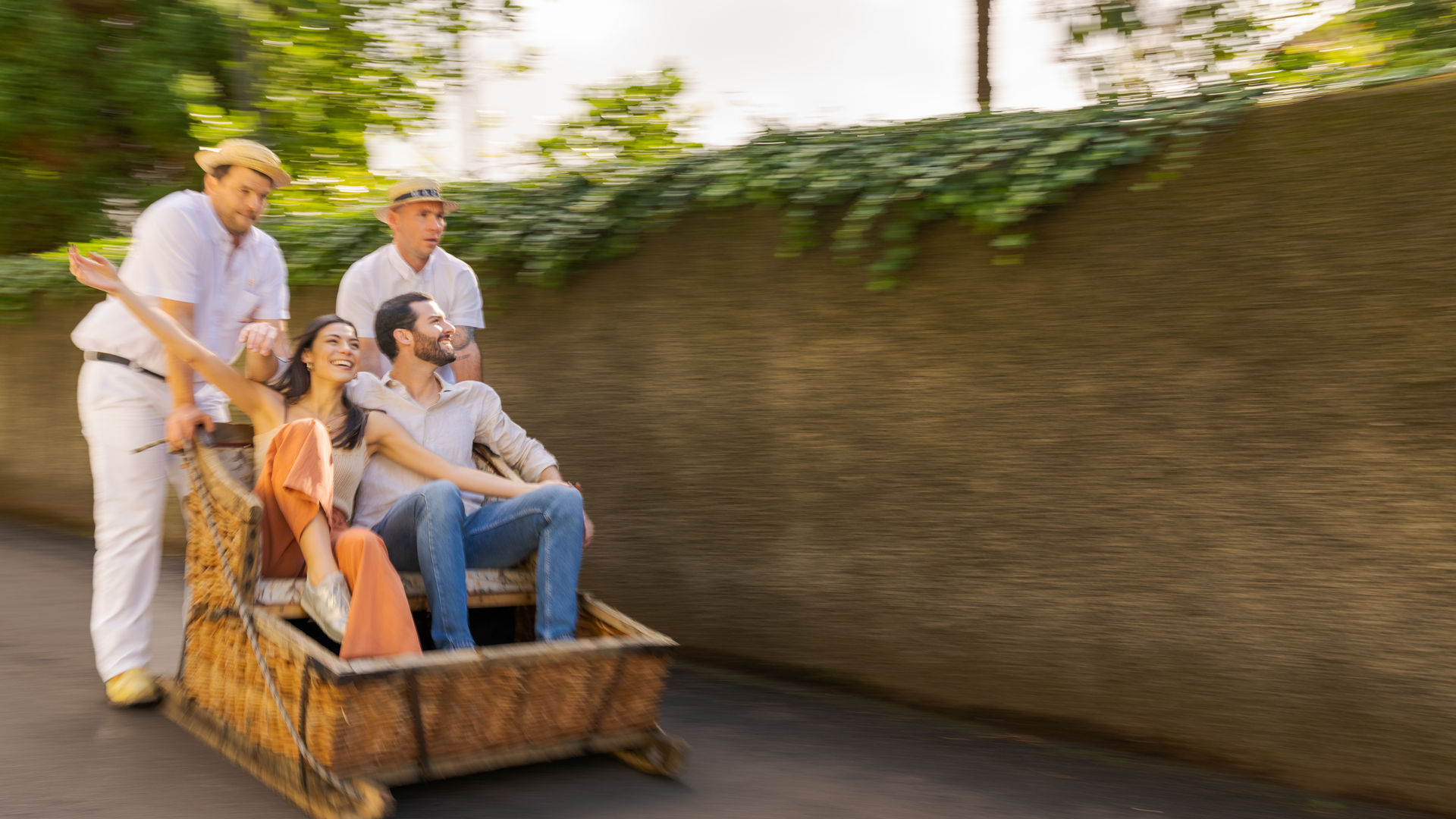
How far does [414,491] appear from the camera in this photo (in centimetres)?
368

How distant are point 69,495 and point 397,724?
6.74 meters

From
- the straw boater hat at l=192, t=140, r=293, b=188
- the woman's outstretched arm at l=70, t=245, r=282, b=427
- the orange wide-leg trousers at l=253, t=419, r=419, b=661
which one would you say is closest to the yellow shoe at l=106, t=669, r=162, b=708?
the orange wide-leg trousers at l=253, t=419, r=419, b=661

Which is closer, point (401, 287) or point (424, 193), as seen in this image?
point (424, 193)

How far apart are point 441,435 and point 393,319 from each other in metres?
0.44

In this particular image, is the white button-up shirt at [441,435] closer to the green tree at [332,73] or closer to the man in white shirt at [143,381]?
the man in white shirt at [143,381]

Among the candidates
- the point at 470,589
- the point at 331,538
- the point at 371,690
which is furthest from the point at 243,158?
the point at 371,690

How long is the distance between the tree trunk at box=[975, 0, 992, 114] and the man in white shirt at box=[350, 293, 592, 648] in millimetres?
3775

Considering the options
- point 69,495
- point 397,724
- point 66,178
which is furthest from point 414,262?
point 66,178

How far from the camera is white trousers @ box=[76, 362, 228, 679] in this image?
4.00 meters

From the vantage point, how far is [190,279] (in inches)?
156

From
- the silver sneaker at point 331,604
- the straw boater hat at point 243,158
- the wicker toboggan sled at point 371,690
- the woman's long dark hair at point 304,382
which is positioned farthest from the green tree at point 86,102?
the silver sneaker at point 331,604

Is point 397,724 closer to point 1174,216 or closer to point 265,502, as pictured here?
point 265,502

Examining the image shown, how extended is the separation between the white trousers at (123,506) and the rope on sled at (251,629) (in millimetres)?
315

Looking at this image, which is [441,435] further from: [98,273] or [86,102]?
[86,102]
